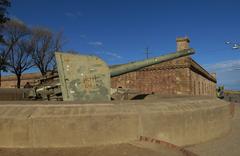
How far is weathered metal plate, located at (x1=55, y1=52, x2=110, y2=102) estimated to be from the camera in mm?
6230

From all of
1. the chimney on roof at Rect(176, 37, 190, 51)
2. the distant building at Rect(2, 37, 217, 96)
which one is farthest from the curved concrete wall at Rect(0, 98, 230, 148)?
the chimney on roof at Rect(176, 37, 190, 51)

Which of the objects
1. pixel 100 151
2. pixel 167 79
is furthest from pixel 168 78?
pixel 100 151

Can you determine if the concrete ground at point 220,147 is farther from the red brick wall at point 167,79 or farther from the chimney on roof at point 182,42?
the chimney on roof at point 182,42

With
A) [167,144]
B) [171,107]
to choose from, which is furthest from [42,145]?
[171,107]

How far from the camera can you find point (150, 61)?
8.24 m

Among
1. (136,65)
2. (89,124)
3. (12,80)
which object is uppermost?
(12,80)

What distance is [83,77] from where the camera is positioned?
650 centimetres

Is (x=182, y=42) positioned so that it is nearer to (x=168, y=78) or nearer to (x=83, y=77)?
(x=168, y=78)

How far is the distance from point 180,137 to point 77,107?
1831 millimetres

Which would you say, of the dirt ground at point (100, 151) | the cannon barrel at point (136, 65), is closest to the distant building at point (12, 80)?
the cannon barrel at point (136, 65)

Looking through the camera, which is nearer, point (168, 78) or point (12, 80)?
point (168, 78)

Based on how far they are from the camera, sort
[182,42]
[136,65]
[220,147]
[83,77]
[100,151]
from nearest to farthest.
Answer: [100,151] < [220,147] < [83,77] < [136,65] < [182,42]

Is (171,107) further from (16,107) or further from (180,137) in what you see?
(16,107)

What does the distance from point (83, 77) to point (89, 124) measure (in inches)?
97.9
